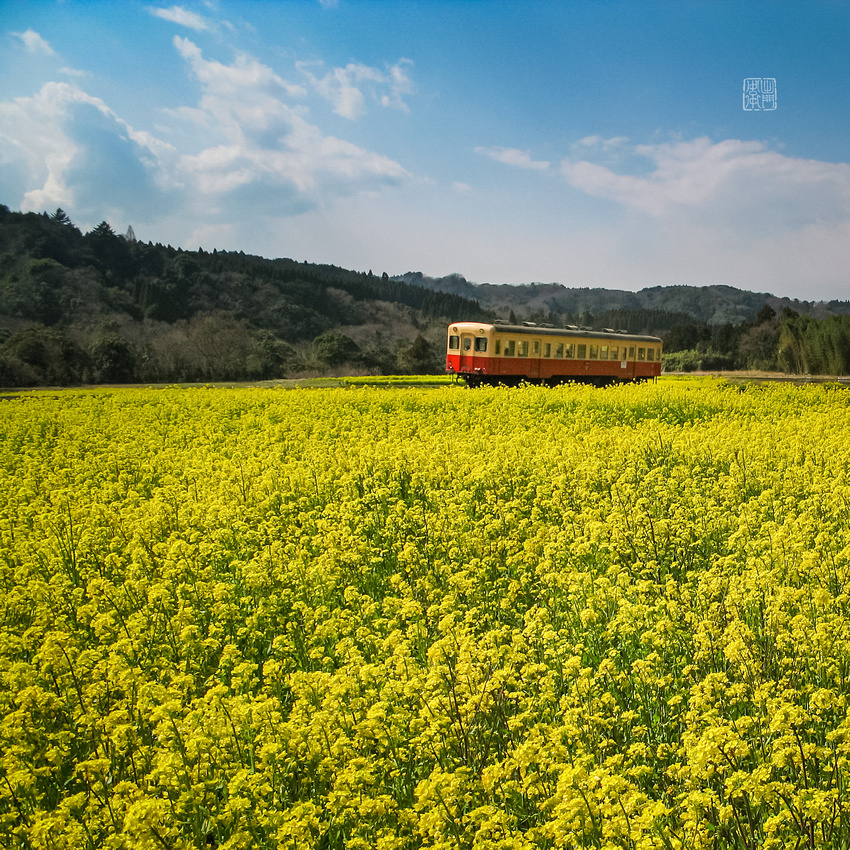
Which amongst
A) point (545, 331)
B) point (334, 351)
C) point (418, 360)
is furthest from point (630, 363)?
point (334, 351)

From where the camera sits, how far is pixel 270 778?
8.84 ft

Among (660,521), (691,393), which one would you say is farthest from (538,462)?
(691,393)

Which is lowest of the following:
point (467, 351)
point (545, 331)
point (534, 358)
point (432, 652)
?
point (432, 652)

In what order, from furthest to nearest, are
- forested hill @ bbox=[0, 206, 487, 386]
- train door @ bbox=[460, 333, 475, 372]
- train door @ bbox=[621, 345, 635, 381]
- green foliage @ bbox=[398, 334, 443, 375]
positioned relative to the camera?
green foliage @ bbox=[398, 334, 443, 375], forested hill @ bbox=[0, 206, 487, 386], train door @ bbox=[621, 345, 635, 381], train door @ bbox=[460, 333, 475, 372]

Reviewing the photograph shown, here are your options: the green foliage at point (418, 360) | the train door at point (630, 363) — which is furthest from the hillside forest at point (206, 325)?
the train door at point (630, 363)

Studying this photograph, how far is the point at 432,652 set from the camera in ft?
10.1

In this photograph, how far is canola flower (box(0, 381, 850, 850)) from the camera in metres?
2.35

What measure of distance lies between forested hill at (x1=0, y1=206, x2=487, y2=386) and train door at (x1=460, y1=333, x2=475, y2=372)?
17.0 metres

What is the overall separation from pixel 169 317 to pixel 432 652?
186ft

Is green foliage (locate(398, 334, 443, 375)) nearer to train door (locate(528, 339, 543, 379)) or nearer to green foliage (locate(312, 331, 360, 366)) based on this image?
green foliage (locate(312, 331, 360, 366))

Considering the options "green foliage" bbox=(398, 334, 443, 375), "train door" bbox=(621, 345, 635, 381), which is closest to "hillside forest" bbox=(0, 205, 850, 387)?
"green foliage" bbox=(398, 334, 443, 375)

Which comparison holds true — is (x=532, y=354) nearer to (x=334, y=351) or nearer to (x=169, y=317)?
(x=334, y=351)

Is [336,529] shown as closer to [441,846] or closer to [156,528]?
[156,528]

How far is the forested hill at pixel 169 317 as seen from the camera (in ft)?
106
